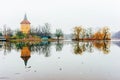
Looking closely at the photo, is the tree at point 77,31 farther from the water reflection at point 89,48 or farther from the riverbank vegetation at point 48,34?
the water reflection at point 89,48

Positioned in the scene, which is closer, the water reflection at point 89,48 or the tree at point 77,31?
the water reflection at point 89,48

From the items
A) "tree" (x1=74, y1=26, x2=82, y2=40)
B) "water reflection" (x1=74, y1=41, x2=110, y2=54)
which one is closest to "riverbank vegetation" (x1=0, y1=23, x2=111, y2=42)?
"tree" (x1=74, y1=26, x2=82, y2=40)

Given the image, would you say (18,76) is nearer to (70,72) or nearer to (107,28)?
(70,72)

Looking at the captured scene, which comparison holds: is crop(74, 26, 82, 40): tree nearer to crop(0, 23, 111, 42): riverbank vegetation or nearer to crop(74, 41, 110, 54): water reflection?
crop(0, 23, 111, 42): riverbank vegetation

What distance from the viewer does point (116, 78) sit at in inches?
356

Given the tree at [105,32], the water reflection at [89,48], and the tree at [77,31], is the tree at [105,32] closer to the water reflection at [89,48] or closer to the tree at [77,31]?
the tree at [77,31]

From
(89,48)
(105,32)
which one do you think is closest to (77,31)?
(105,32)

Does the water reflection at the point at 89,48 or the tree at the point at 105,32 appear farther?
the tree at the point at 105,32

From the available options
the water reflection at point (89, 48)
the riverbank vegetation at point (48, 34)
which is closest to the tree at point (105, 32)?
the riverbank vegetation at point (48, 34)

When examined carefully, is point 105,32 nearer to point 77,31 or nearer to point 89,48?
point 77,31

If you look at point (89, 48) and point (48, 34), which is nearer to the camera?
point (89, 48)

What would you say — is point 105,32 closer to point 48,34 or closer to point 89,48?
point 48,34

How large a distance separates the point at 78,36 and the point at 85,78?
5253 cm

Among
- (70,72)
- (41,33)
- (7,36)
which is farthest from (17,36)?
(70,72)
